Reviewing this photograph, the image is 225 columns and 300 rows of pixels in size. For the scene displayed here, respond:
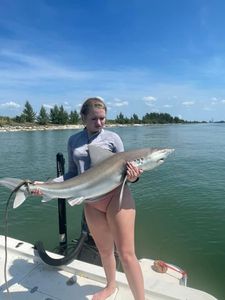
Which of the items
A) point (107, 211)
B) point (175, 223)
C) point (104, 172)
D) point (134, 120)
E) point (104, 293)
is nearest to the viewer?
point (104, 172)

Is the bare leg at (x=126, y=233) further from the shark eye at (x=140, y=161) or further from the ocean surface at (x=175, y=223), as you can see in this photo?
the ocean surface at (x=175, y=223)

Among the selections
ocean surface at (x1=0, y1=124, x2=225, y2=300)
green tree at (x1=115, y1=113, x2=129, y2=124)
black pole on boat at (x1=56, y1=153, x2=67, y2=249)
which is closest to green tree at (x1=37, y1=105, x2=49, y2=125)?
green tree at (x1=115, y1=113, x2=129, y2=124)

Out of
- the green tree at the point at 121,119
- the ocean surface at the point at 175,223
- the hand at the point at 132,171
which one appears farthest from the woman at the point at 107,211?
the green tree at the point at 121,119

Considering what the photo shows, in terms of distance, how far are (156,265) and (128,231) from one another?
58.7 inches

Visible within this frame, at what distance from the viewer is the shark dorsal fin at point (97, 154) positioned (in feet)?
11.4

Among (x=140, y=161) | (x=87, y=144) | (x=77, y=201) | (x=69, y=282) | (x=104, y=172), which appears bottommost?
(x=69, y=282)

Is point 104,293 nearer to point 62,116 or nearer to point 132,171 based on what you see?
point 132,171

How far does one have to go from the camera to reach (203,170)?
18922 mm

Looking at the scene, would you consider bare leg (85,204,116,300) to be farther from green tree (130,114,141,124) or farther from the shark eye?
green tree (130,114,141,124)

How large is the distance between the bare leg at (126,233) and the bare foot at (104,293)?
521 millimetres

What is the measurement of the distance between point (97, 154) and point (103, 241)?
1.08 meters

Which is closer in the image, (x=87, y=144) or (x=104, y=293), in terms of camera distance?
(x=87, y=144)

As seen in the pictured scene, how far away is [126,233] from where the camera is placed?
11.2 feet

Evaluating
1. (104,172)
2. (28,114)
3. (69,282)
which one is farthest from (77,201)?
(28,114)
